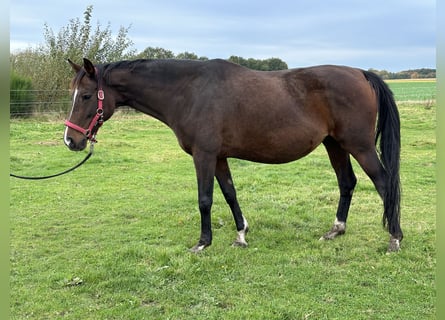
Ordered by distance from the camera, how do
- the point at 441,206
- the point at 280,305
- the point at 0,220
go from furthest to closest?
the point at 280,305 → the point at 441,206 → the point at 0,220

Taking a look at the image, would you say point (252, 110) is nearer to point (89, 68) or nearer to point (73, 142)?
point (89, 68)

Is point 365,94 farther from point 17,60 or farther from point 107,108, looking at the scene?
point 17,60

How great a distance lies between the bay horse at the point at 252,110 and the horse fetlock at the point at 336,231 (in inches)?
22.2

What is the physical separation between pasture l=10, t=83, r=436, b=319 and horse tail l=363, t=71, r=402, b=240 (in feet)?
1.16

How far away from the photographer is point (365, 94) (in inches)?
175

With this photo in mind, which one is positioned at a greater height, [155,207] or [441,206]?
[441,206]

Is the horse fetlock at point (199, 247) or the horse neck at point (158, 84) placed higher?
the horse neck at point (158, 84)

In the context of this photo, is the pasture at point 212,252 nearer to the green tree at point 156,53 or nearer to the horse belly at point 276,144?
the horse belly at point 276,144

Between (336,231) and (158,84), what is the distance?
2.70 m

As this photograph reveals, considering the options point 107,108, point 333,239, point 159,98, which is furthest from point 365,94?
point 107,108

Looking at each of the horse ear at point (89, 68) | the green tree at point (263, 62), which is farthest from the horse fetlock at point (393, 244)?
the green tree at point (263, 62)

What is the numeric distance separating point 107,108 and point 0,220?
324 centimetres

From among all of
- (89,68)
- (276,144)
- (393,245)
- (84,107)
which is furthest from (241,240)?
(89,68)

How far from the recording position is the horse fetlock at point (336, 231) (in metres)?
4.74
